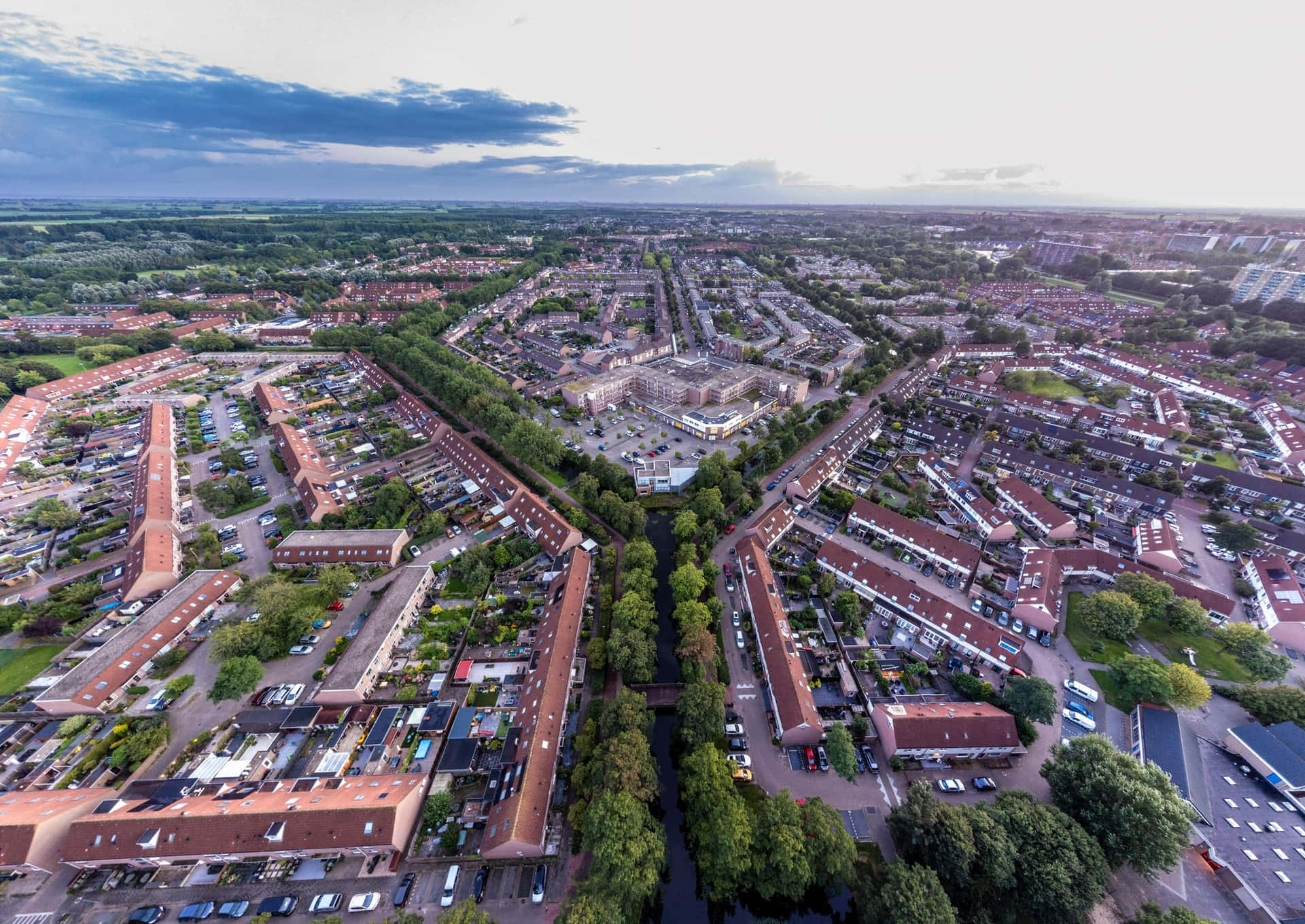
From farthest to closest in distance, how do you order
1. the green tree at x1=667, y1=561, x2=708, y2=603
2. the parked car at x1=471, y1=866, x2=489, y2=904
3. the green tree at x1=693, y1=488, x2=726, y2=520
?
the green tree at x1=693, y1=488, x2=726, y2=520 → the green tree at x1=667, y1=561, x2=708, y2=603 → the parked car at x1=471, y1=866, x2=489, y2=904

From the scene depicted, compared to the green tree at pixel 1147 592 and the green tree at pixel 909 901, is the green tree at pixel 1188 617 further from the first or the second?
the green tree at pixel 909 901

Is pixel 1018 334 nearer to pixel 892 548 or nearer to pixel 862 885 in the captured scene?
pixel 892 548

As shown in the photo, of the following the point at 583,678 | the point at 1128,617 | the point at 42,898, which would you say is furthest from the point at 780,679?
the point at 42,898

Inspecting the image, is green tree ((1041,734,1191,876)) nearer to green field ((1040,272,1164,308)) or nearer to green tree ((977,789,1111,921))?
green tree ((977,789,1111,921))

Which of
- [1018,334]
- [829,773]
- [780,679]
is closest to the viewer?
[829,773]

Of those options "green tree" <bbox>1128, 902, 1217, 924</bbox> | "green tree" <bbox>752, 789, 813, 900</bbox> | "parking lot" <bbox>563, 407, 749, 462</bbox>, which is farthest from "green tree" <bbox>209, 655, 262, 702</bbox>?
"green tree" <bbox>1128, 902, 1217, 924</bbox>

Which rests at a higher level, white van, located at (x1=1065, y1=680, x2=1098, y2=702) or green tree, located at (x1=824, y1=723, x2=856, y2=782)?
green tree, located at (x1=824, y1=723, x2=856, y2=782)

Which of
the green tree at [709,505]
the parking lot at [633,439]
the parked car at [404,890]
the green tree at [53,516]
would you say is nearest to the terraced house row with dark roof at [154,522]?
the green tree at [53,516]

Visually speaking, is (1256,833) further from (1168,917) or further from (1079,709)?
(1168,917)
